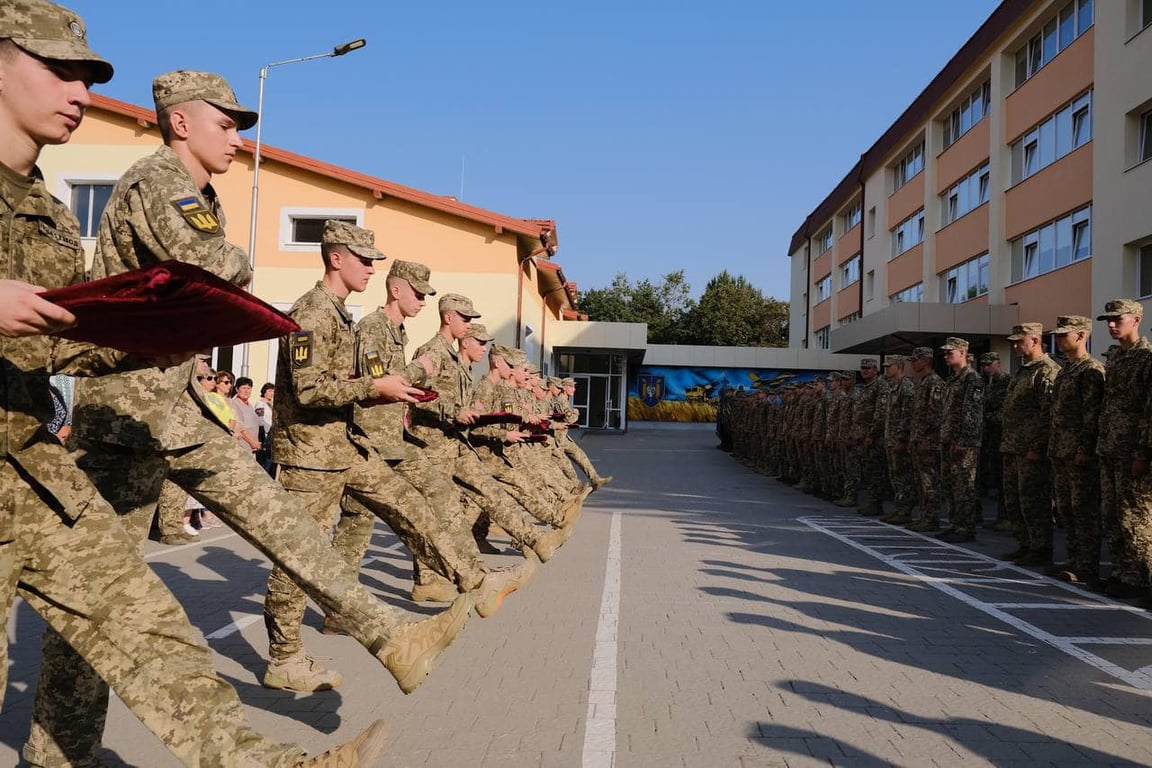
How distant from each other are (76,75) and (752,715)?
11.9ft

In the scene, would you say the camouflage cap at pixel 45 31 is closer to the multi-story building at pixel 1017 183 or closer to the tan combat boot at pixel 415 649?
the tan combat boot at pixel 415 649

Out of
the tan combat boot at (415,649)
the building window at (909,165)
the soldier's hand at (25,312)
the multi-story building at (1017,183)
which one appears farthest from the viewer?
the building window at (909,165)

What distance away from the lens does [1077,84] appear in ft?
68.4

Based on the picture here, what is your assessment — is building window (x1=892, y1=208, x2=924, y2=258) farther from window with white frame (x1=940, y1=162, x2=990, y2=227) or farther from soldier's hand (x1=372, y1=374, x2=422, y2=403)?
soldier's hand (x1=372, y1=374, x2=422, y2=403)

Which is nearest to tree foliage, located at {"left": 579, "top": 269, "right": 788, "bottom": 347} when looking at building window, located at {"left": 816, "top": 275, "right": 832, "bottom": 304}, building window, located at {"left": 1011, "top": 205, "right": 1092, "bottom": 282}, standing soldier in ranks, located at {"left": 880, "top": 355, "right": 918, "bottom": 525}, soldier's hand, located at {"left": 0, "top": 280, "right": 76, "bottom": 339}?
building window, located at {"left": 816, "top": 275, "right": 832, "bottom": 304}

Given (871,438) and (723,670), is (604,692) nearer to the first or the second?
(723,670)

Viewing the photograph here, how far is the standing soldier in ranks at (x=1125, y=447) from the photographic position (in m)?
7.15

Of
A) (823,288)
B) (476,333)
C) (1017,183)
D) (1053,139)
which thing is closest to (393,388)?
(476,333)

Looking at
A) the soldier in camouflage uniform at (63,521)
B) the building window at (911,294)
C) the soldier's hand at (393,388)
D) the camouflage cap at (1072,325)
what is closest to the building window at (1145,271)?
the camouflage cap at (1072,325)

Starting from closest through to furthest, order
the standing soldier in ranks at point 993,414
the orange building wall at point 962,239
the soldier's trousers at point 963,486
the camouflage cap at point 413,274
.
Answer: the camouflage cap at point 413,274 < the soldier's trousers at point 963,486 < the standing soldier in ranks at point 993,414 < the orange building wall at point 962,239

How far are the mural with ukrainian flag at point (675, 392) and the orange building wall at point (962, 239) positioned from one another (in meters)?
18.5

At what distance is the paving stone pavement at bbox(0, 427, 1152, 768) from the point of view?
3.82 metres

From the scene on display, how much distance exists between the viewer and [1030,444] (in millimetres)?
9375

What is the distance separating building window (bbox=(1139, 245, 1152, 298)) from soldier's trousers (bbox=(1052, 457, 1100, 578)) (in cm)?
1186
